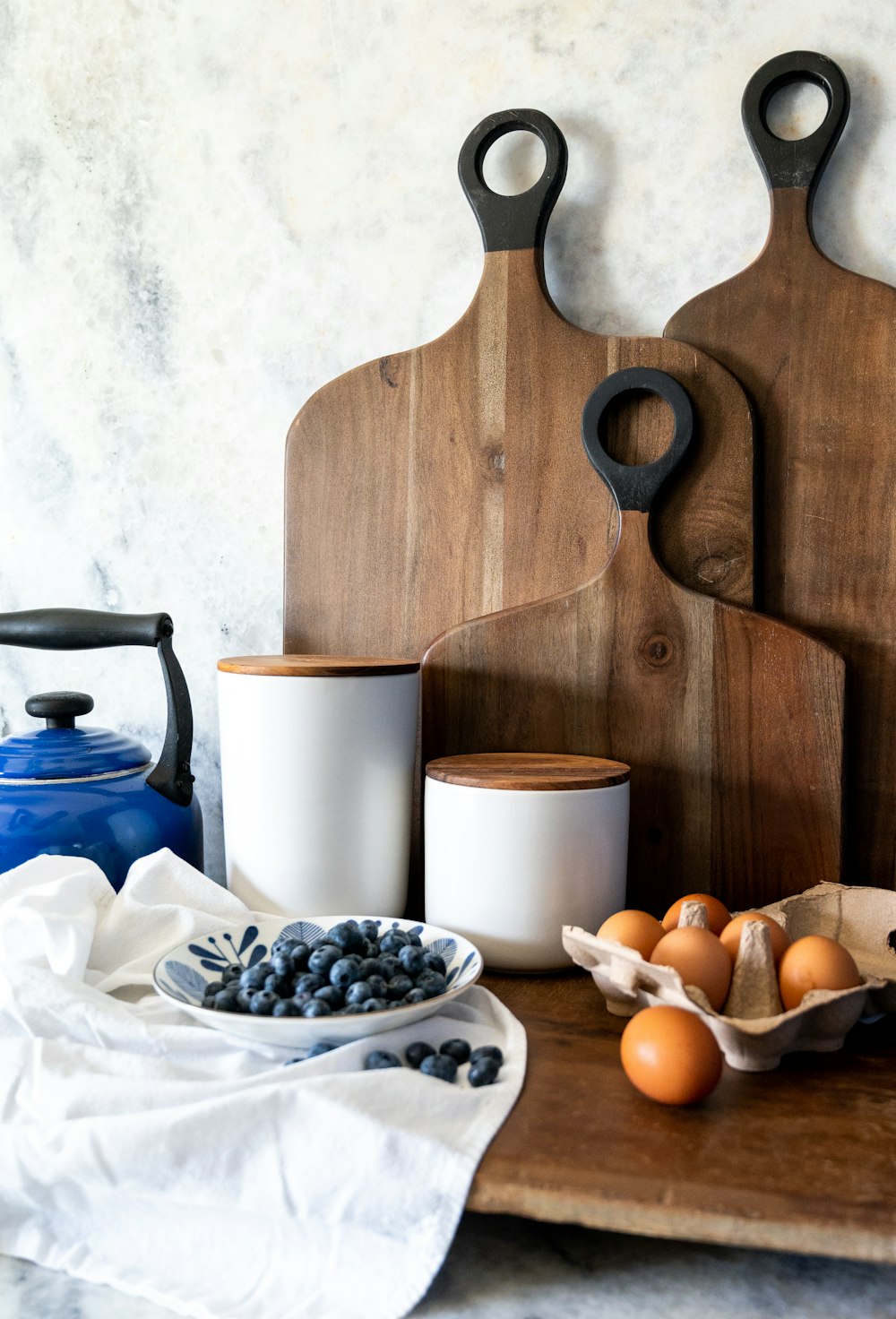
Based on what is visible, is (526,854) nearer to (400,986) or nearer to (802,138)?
(400,986)

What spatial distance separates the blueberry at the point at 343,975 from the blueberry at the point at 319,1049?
0.11ft

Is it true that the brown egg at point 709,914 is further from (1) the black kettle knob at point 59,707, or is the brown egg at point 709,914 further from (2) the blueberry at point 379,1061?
(1) the black kettle knob at point 59,707

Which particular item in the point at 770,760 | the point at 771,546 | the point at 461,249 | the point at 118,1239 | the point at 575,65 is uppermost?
the point at 575,65

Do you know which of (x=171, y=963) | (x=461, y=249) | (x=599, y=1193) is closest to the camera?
(x=599, y=1193)

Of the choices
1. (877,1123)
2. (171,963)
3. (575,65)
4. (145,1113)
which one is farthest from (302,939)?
(575,65)

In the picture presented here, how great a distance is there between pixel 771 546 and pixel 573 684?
0.65ft

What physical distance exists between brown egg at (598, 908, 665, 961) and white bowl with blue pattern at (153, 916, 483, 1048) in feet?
0.29

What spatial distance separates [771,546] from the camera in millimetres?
890

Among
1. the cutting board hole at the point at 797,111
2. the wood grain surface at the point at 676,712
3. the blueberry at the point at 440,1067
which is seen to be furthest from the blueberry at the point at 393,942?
the cutting board hole at the point at 797,111

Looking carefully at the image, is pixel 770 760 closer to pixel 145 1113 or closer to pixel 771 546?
pixel 771 546

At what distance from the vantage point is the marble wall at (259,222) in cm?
91

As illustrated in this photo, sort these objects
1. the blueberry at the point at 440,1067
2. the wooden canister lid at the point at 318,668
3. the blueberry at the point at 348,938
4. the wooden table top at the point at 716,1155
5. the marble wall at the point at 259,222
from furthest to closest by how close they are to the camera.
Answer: the marble wall at the point at 259,222
the wooden canister lid at the point at 318,668
the blueberry at the point at 348,938
the blueberry at the point at 440,1067
the wooden table top at the point at 716,1155

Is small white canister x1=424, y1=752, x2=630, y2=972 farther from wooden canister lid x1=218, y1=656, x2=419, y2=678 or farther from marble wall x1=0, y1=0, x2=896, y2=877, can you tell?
marble wall x1=0, y1=0, x2=896, y2=877

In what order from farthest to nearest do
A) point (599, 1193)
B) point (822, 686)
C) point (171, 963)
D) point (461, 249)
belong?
point (461, 249), point (822, 686), point (171, 963), point (599, 1193)
